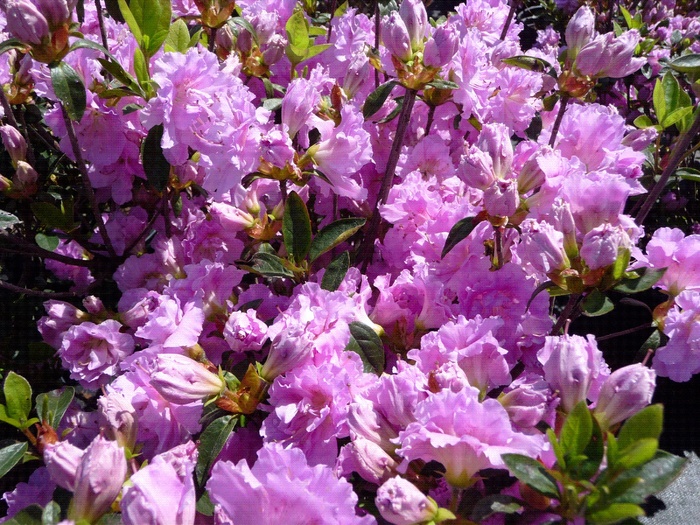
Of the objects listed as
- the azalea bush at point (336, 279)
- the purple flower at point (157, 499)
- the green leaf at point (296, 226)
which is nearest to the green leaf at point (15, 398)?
the azalea bush at point (336, 279)

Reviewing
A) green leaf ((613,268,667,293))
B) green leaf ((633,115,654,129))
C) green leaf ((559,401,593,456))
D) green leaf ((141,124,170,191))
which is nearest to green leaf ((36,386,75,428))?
green leaf ((141,124,170,191))

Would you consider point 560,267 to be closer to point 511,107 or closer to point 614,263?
point 614,263

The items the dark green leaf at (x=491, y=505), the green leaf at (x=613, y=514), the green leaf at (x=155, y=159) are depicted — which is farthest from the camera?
the green leaf at (x=155, y=159)

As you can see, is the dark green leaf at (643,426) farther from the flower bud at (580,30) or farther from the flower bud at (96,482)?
the flower bud at (580,30)

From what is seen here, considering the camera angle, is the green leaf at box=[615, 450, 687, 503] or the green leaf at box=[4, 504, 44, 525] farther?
the green leaf at box=[4, 504, 44, 525]

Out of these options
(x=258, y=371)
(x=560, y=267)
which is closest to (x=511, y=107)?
(x=560, y=267)

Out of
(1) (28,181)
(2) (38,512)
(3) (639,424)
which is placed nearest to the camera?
(3) (639,424)

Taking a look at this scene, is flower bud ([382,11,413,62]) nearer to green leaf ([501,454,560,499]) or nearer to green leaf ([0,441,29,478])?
green leaf ([501,454,560,499])

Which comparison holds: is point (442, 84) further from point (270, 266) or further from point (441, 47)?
point (270, 266)
